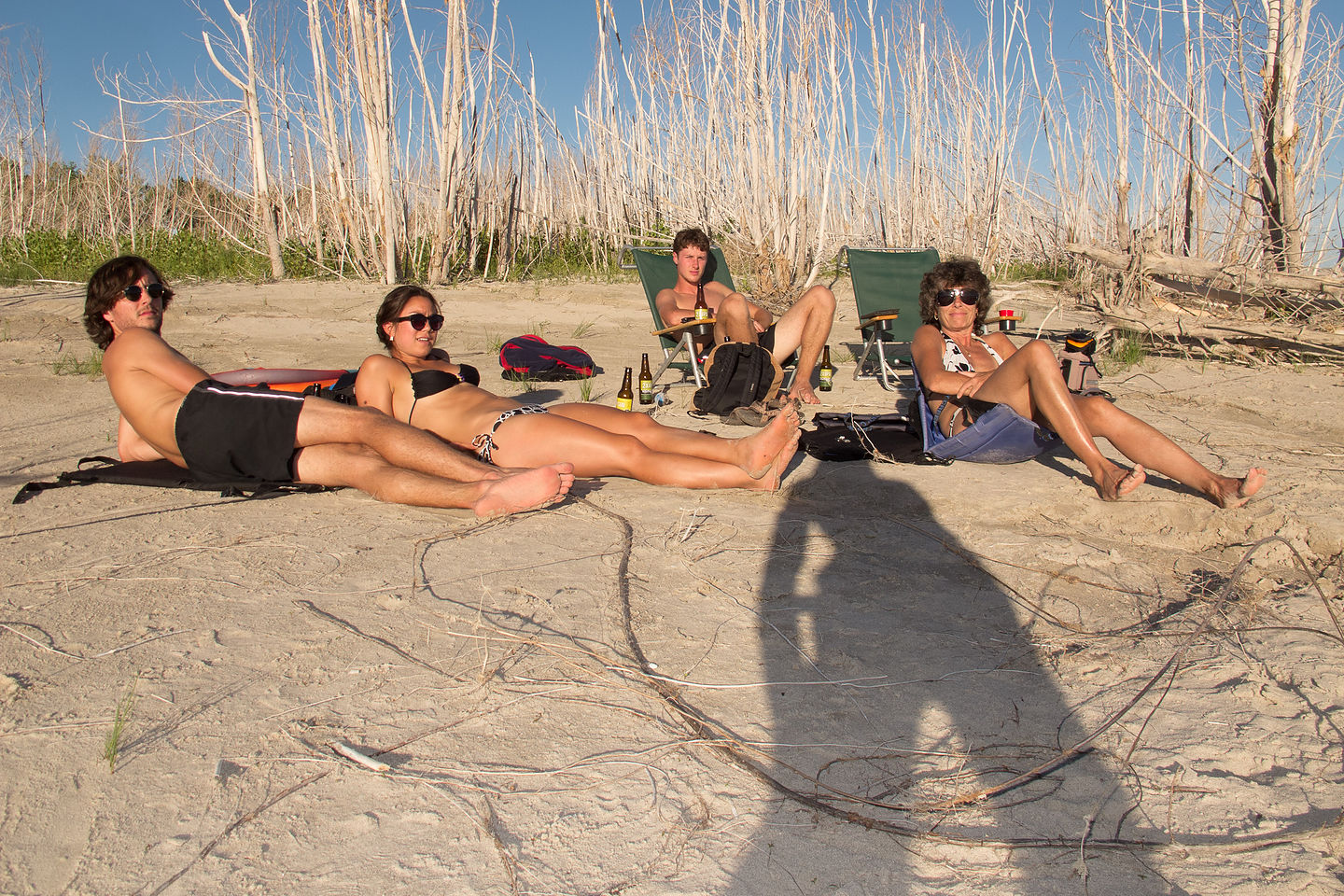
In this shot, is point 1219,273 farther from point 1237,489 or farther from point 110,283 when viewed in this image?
point 110,283

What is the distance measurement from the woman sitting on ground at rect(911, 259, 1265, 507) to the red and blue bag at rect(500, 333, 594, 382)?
2.47 metres

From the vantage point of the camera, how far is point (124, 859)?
1.35m

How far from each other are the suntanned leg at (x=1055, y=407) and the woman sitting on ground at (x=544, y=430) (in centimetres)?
100

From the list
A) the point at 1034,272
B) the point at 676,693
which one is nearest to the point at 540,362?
the point at 676,693

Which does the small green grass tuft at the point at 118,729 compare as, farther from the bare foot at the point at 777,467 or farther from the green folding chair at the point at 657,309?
the green folding chair at the point at 657,309

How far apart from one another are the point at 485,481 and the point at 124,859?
5.52ft

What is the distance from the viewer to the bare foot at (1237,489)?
2.91 metres

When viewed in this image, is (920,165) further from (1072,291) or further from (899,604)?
(899,604)

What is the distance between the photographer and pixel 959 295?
159 inches

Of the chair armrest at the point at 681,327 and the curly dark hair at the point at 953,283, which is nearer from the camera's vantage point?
the curly dark hair at the point at 953,283

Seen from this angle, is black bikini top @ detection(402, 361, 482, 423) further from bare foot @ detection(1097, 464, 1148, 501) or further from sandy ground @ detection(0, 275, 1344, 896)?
bare foot @ detection(1097, 464, 1148, 501)

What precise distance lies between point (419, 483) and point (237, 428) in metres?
0.69

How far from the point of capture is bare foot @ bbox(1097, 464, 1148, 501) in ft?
10.2

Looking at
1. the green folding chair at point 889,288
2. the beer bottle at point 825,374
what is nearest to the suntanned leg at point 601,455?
the beer bottle at point 825,374
